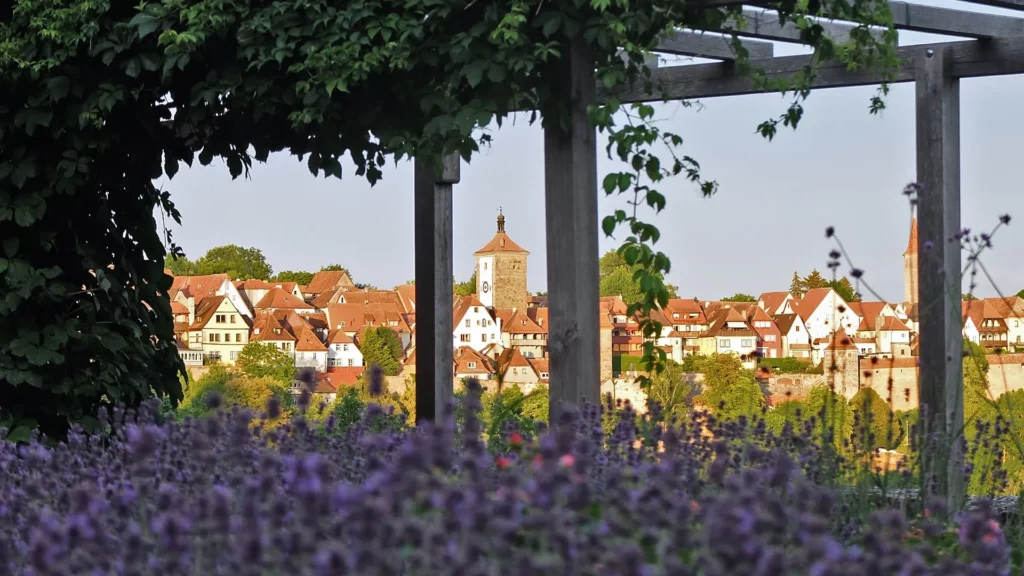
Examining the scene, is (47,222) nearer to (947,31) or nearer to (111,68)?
(111,68)

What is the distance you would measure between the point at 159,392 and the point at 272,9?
1.75 meters

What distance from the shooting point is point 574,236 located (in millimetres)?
3699

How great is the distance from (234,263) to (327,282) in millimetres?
9604

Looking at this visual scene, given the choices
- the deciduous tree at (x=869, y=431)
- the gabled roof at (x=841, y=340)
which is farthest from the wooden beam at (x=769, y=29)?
the deciduous tree at (x=869, y=431)

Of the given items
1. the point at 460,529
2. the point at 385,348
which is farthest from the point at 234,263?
the point at 460,529

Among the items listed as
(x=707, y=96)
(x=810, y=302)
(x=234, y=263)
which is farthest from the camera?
(x=810, y=302)

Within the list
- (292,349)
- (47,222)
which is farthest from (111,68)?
(292,349)

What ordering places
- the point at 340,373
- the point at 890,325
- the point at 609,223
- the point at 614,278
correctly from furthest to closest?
the point at 340,373, the point at 614,278, the point at 890,325, the point at 609,223

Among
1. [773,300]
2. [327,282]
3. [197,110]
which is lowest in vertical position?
[197,110]

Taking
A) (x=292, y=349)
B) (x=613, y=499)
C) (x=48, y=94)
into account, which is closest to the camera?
(x=613, y=499)

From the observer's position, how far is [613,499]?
1537 mm

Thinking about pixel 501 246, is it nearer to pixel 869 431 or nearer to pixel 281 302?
pixel 281 302

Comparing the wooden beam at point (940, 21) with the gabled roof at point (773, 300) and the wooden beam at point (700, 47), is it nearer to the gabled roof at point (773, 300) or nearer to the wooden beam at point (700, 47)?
the wooden beam at point (700, 47)

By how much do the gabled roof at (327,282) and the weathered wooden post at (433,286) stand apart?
42.2 m
